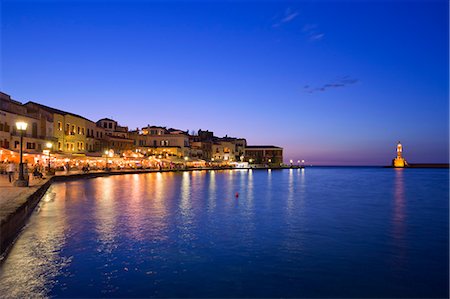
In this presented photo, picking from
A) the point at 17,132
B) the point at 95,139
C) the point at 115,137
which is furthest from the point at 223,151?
the point at 17,132

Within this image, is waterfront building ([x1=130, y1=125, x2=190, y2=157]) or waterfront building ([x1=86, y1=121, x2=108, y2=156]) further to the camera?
waterfront building ([x1=130, y1=125, x2=190, y2=157])

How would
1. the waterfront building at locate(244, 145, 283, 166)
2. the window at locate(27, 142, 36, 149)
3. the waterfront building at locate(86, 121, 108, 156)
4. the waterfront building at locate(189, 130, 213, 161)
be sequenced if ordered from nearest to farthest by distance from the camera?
1. the window at locate(27, 142, 36, 149)
2. the waterfront building at locate(86, 121, 108, 156)
3. the waterfront building at locate(189, 130, 213, 161)
4. the waterfront building at locate(244, 145, 283, 166)

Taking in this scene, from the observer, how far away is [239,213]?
65.6 feet

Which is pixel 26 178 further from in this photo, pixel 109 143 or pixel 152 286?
pixel 109 143

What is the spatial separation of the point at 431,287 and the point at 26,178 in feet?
70.2

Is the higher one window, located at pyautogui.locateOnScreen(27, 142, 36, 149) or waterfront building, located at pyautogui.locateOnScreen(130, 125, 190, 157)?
waterfront building, located at pyautogui.locateOnScreen(130, 125, 190, 157)

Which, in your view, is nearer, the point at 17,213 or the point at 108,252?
the point at 108,252

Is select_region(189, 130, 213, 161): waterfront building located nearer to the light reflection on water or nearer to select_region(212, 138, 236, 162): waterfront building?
select_region(212, 138, 236, 162): waterfront building

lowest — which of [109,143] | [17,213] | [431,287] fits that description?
[431,287]

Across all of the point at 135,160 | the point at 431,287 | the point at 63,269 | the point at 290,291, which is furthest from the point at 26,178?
the point at 135,160

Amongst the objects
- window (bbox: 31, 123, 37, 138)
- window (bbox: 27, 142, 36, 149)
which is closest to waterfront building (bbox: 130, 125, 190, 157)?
window (bbox: 31, 123, 37, 138)

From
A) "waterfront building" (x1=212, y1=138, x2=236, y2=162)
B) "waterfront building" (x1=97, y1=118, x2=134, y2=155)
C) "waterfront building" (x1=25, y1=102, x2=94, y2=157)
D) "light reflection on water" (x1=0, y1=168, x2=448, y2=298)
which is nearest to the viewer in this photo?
"light reflection on water" (x1=0, y1=168, x2=448, y2=298)

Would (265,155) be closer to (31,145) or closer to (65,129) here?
(65,129)

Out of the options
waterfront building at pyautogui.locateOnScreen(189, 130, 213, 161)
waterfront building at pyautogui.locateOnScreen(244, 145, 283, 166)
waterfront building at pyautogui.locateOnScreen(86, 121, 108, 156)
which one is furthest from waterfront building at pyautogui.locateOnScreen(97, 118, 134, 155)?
waterfront building at pyautogui.locateOnScreen(244, 145, 283, 166)
